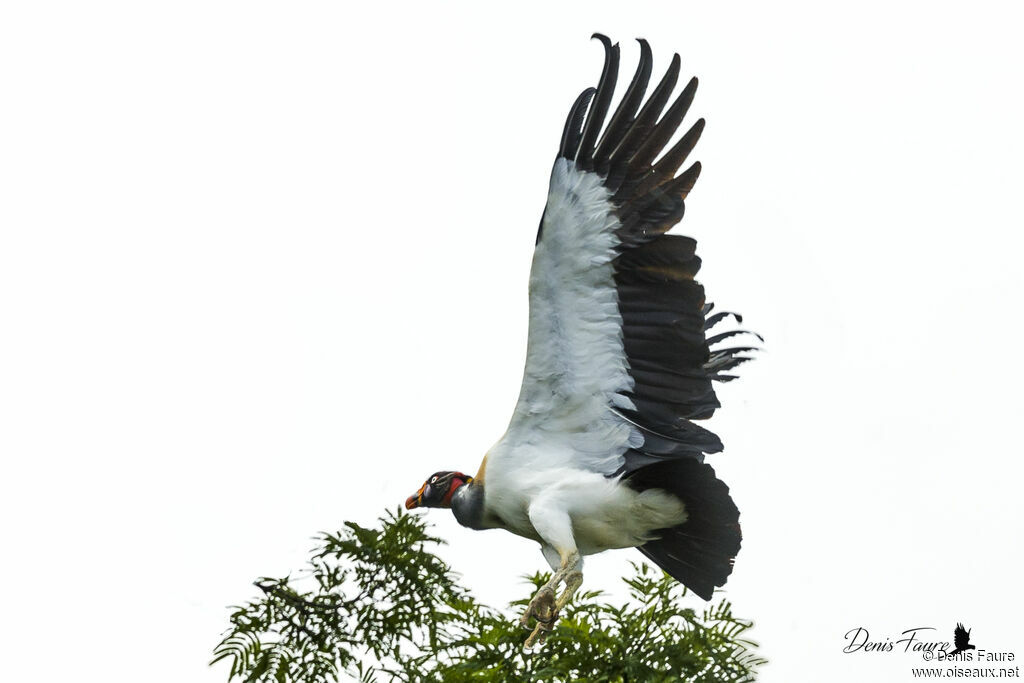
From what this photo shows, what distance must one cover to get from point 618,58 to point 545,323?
120 centimetres

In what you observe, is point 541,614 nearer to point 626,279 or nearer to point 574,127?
point 626,279

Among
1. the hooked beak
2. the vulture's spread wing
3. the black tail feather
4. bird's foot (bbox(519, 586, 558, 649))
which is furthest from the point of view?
the hooked beak

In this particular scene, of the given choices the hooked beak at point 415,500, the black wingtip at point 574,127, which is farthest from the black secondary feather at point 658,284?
the hooked beak at point 415,500

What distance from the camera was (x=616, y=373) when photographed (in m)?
6.80

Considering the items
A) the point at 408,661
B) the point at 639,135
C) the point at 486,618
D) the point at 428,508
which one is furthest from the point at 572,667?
the point at 639,135

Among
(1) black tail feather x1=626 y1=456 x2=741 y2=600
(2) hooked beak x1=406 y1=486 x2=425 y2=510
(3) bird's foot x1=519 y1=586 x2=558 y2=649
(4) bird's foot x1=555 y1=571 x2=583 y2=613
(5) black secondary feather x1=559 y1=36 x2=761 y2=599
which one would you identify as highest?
(5) black secondary feather x1=559 y1=36 x2=761 y2=599

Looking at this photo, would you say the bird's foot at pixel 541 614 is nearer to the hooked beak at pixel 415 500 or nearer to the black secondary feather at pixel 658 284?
the black secondary feather at pixel 658 284

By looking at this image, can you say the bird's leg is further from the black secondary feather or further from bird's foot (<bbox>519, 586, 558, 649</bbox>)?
the black secondary feather

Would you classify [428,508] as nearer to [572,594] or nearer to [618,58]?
[572,594]

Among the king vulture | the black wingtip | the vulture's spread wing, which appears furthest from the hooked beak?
the black wingtip

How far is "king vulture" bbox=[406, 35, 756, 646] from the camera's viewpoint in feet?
21.6

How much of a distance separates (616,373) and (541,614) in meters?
1.13

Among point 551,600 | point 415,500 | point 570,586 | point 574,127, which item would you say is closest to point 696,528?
point 570,586

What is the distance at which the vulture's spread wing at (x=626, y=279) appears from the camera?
6.57 meters
